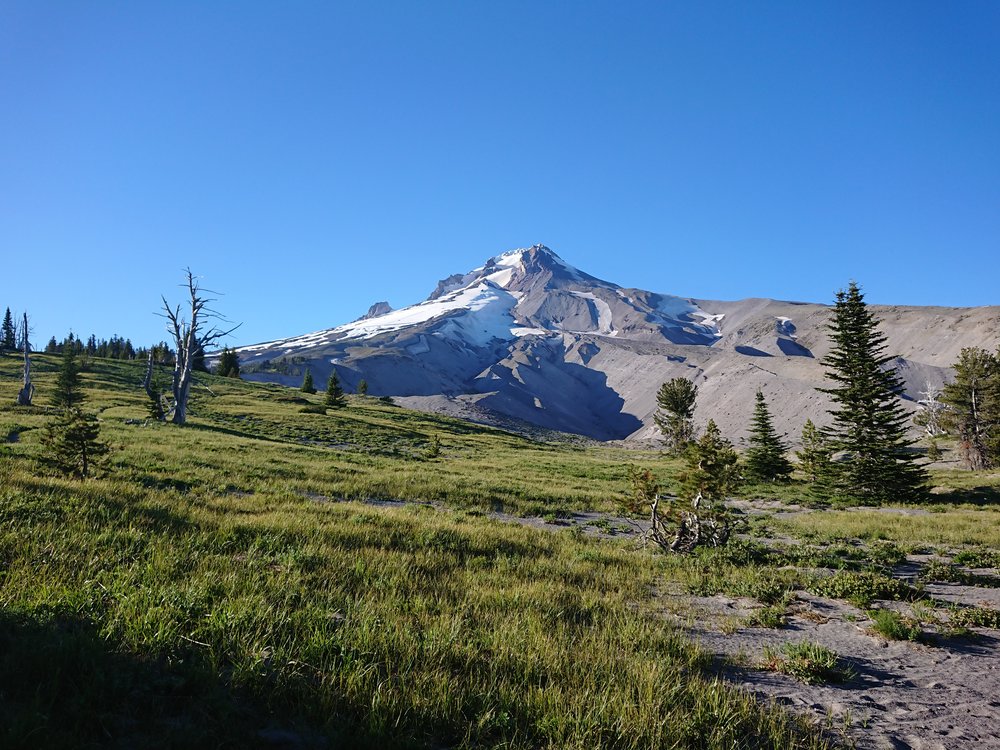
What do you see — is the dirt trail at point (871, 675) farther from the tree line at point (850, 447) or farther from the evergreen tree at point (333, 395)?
the evergreen tree at point (333, 395)

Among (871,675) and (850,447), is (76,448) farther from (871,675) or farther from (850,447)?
(850,447)

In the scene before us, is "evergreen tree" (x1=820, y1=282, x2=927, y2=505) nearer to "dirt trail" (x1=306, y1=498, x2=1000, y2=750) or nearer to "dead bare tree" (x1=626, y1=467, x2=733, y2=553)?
"dead bare tree" (x1=626, y1=467, x2=733, y2=553)

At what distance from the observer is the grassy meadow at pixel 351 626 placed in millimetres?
3576

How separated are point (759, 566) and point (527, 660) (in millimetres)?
8819

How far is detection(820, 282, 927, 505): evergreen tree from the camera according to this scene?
99.1 feet

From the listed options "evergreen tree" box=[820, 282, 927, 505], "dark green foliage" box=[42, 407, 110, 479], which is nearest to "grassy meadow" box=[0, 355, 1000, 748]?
"dark green foliage" box=[42, 407, 110, 479]

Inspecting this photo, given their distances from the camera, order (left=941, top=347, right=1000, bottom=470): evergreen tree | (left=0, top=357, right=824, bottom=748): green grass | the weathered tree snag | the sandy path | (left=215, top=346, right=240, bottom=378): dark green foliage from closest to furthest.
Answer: (left=0, top=357, right=824, bottom=748): green grass, the sandy path, the weathered tree snag, (left=941, top=347, right=1000, bottom=470): evergreen tree, (left=215, top=346, right=240, bottom=378): dark green foliage

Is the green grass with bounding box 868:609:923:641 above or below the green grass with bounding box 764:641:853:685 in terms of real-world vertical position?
below

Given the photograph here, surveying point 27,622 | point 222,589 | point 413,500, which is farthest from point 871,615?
point 413,500

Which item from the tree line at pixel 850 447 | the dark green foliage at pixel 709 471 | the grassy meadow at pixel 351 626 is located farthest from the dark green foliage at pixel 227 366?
the dark green foliage at pixel 709 471

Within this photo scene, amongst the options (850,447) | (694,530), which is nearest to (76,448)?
(694,530)

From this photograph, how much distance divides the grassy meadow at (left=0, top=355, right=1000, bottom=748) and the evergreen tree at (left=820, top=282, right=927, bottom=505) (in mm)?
20388

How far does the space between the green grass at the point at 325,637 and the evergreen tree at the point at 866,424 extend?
1086 inches

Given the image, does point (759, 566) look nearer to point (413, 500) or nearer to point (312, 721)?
point (312, 721)
